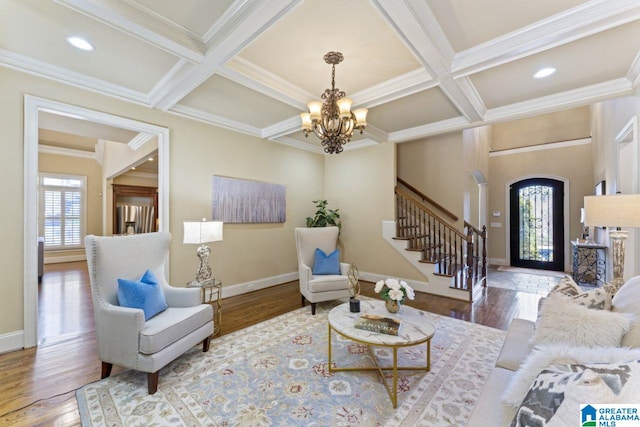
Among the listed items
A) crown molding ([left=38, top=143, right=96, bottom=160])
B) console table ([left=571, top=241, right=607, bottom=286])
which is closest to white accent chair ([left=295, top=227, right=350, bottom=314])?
console table ([left=571, top=241, right=607, bottom=286])

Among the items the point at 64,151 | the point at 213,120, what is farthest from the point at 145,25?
the point at 64,151

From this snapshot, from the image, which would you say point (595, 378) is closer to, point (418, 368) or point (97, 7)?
point (418, 368)

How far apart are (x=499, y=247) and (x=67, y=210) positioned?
12211 mm

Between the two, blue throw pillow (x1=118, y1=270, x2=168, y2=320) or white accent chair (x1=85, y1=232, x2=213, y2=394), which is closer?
white accent chair (x1=85, y1=232, x2=213, y2=394)

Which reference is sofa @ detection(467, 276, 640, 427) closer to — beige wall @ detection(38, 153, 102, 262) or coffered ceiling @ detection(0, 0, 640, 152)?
coffered ceiling @ detection(0, 0, 640, 152)

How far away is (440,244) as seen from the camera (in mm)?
4504

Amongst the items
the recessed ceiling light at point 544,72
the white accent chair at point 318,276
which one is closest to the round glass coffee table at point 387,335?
the white accent chair at point 318,276

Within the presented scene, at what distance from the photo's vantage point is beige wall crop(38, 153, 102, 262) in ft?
24.6

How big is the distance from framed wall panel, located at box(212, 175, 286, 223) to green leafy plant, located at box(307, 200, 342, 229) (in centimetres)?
64

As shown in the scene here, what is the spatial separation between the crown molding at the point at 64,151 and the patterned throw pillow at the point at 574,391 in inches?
418

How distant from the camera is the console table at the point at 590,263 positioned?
462 centimetres

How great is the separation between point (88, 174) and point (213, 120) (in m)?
6.64

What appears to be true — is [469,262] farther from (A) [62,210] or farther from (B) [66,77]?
(A) [62,210]

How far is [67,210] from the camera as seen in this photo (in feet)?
25.6
